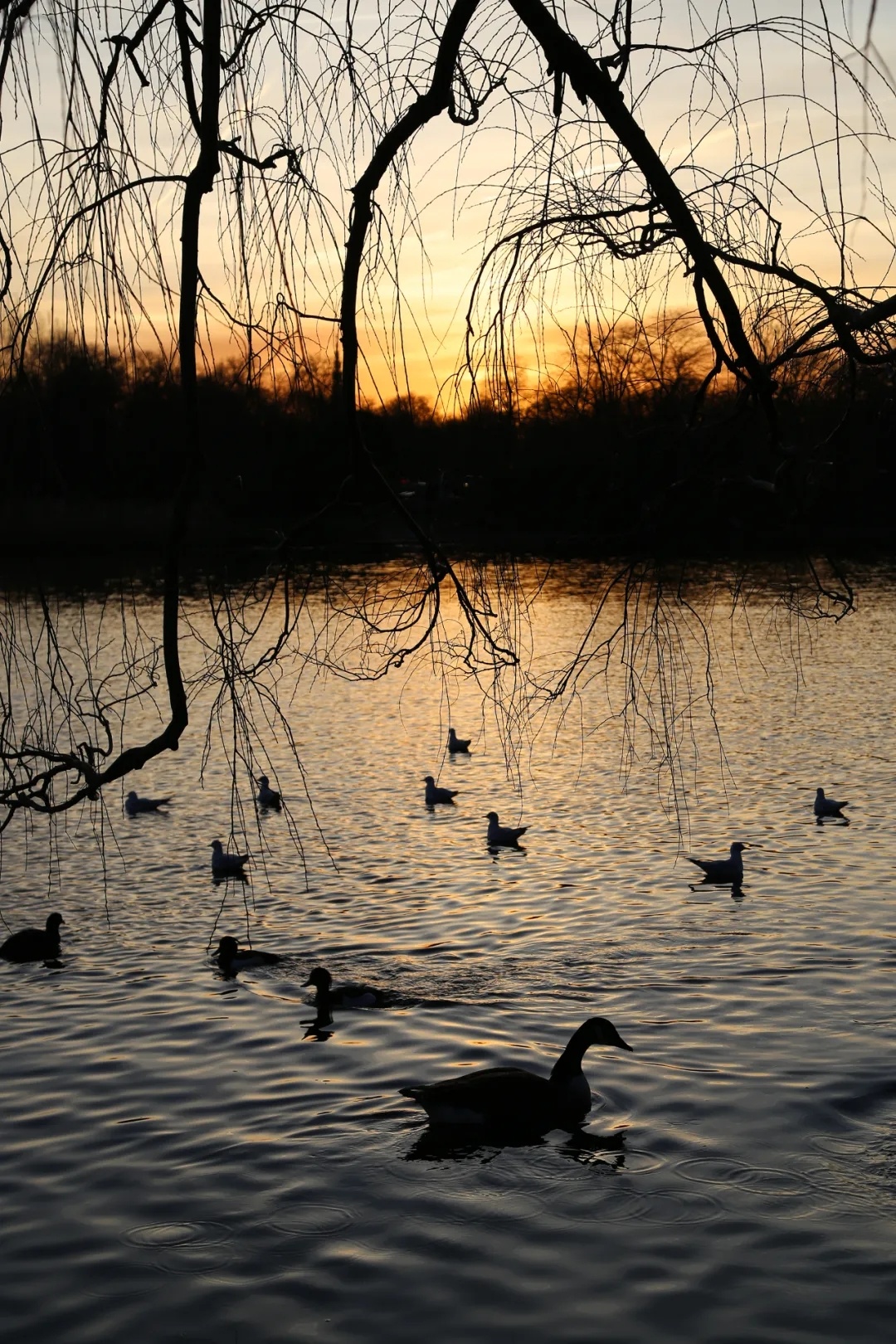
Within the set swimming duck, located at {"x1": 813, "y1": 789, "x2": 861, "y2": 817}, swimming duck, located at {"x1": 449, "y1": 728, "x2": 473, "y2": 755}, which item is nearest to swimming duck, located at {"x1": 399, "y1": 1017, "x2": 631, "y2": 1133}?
swimming duck, located at {"x1": 813, "y1": 789, "x2": 861, "y2": 817}

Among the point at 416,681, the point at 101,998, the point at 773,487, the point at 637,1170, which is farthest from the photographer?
the point at 416,681

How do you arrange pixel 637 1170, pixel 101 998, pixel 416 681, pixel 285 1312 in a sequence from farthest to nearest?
pixel 416 681
pixel 101 998
pixel 637 1170
pixel 285 1312

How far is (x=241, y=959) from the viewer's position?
420 inches

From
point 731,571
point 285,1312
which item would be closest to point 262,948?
point 285,1312

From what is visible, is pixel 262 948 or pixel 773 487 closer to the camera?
pixel 773 487

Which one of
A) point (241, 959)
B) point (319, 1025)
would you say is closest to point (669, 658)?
point (319, 1025)

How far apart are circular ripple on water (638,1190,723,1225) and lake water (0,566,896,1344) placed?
0.02m

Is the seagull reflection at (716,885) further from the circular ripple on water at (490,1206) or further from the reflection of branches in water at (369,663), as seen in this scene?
the circular ripple on water at (490,1206)

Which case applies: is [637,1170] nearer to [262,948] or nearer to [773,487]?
[773,487]

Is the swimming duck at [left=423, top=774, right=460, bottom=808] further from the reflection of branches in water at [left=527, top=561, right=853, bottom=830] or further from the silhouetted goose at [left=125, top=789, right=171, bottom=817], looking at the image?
the silhouetted goose at [left=125, top=789, right=171, bottom=817]

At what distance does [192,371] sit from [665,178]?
3.87ft

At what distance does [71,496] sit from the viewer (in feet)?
13.5

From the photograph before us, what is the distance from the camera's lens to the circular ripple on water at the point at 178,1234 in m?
6.00

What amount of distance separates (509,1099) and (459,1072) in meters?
1.20
